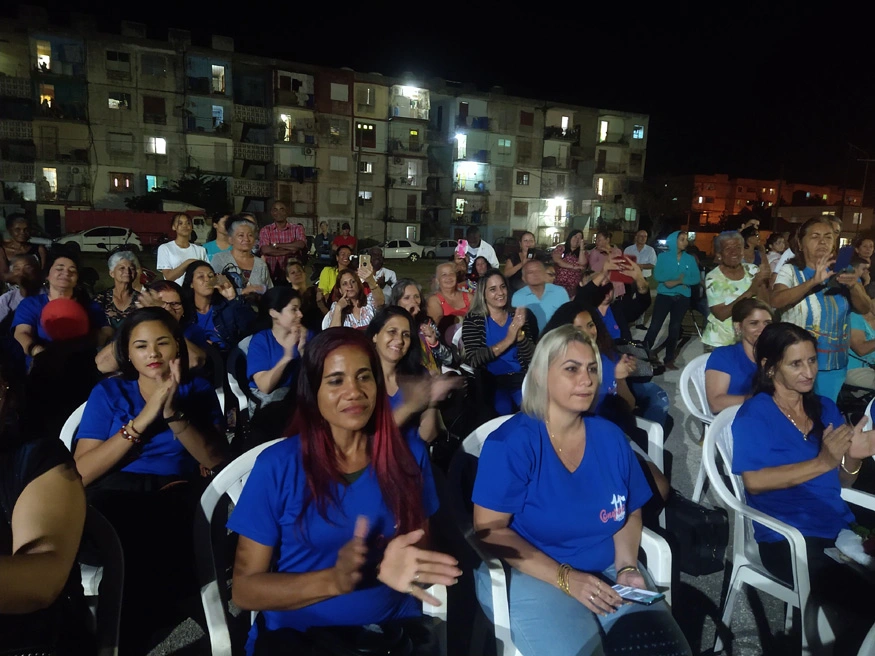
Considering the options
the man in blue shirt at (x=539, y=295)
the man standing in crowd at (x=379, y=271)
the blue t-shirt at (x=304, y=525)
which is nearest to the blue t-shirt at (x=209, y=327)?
the man in blue shirt at (x=539, y=295)

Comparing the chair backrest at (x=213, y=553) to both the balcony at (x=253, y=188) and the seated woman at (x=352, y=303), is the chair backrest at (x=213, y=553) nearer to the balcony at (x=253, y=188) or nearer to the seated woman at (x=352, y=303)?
the seated woman at (x=352, y=303)

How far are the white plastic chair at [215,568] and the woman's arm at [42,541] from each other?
0.53 metres

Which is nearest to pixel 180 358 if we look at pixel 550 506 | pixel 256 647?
pixel 256 647

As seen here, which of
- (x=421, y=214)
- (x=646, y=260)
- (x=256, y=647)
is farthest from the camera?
(x=421, y=214)

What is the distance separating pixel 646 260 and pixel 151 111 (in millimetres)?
38623

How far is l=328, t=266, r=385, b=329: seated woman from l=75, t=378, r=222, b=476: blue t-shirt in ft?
8.05

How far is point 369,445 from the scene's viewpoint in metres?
2.13

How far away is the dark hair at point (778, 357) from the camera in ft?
9.59

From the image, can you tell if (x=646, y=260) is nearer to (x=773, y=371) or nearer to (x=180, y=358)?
(x=773, y=371)

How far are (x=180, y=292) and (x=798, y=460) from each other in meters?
4.27

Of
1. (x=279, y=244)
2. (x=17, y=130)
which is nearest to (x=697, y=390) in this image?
(x=279, y=244)

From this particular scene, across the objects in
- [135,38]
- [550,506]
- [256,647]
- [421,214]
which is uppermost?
[135,38]

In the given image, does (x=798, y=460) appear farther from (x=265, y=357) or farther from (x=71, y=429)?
(x=71, y=429)

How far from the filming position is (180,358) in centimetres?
292
